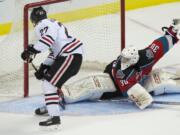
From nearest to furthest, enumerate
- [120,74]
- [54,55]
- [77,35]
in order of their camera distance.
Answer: [54,55] → [120,74] → [77,35]

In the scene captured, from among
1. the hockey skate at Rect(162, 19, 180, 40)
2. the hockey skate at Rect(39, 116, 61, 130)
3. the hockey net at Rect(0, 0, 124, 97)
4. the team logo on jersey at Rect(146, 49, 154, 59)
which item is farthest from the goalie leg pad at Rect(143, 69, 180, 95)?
the hockey skate at Rect(39, 116, 61, 130)

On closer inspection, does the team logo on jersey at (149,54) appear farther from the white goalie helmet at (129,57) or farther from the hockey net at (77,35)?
the hockey net at (77,35)

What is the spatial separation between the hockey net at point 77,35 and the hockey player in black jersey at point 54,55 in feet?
2.20

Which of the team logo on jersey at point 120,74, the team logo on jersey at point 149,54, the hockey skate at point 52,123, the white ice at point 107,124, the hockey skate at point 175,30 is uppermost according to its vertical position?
the hockey skate at point 175,30

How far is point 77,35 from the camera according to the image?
4.39 m

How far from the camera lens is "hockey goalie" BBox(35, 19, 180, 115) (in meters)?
3.52

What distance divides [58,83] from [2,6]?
95.9 inches


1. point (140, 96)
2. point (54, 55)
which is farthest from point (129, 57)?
point (54, 55)

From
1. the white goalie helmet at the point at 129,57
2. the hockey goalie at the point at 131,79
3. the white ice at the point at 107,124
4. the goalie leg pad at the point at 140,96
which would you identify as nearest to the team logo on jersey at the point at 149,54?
the hockey goalie at the point at 131,79

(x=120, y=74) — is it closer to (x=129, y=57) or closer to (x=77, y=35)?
(x=129, y=57)

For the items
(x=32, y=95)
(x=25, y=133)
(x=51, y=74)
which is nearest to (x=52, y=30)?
(x=51, y=74)

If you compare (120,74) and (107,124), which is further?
(120,74)

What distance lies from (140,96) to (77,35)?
1.11m

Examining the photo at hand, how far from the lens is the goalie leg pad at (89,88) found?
361cm
